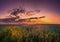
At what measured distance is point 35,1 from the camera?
3.81 m

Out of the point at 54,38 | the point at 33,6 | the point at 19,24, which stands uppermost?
the point at 33,6

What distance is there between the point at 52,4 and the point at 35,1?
0.84ft

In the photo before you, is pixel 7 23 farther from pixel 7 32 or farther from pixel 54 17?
pixel 54 17

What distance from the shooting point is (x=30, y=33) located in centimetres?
376

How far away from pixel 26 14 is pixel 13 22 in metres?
0.23

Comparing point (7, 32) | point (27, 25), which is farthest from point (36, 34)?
point (7, 32)

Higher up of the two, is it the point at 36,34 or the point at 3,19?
the point at 3,19

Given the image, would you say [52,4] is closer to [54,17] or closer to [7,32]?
[54,17]

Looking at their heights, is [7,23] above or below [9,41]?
above

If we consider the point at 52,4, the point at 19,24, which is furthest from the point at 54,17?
the point at 19,24

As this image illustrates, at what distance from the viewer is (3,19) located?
12.4ft

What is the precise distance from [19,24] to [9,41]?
0.29 meters

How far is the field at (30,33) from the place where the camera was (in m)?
3.72

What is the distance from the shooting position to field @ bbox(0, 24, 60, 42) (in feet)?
12.2
